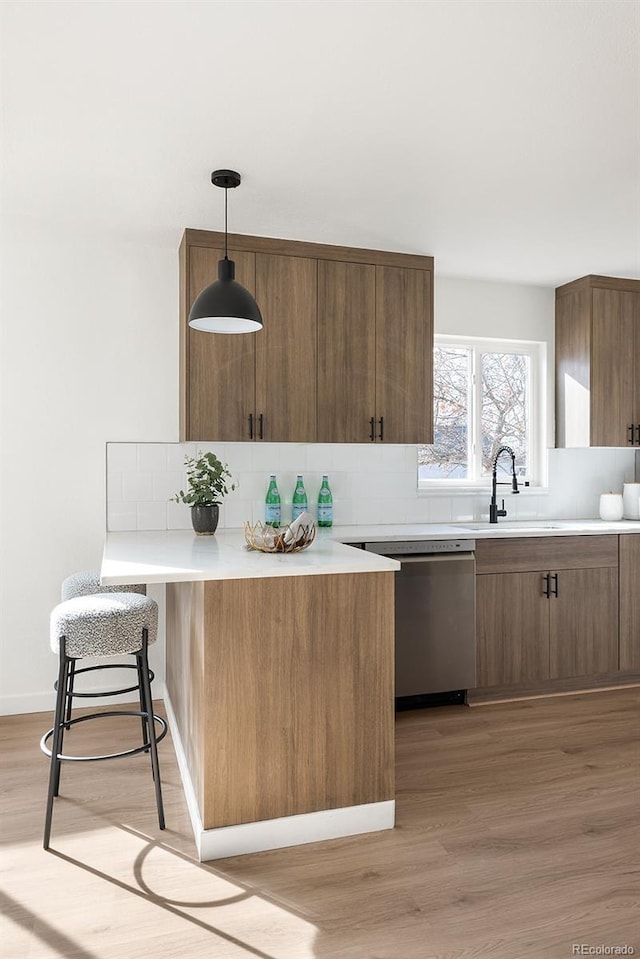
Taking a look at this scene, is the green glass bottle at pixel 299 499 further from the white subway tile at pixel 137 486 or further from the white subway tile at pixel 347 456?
the white subway tile at pixel 137 486

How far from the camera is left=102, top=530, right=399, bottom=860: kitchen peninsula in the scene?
2.20m

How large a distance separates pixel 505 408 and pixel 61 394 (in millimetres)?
2814

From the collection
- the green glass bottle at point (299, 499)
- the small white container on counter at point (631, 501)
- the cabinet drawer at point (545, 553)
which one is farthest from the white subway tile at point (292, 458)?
the small white container on counter at point (631, 501)

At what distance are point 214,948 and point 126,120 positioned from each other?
263cm

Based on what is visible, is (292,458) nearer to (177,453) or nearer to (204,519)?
(177,453)

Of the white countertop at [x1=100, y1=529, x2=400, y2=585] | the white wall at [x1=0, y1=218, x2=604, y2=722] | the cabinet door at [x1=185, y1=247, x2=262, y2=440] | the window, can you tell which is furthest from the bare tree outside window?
the white wall at [x1=0, y1=218, x2=604, y2=722]

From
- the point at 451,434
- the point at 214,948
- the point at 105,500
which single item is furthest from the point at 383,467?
the point at 214,948

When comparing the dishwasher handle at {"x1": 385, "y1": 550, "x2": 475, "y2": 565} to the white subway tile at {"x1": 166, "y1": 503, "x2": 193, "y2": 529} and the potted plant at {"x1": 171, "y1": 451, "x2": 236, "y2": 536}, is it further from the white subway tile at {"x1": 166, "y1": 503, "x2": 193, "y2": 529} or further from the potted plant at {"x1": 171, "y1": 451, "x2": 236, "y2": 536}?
the white subway tile at {"x1": 166, "y1": 503, "x2": 193, "y2": 529}

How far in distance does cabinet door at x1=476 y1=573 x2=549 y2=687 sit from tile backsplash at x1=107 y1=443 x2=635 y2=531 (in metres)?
0.70

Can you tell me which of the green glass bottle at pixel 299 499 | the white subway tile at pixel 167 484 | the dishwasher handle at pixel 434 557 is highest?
the white subway tile at pixel 167 484

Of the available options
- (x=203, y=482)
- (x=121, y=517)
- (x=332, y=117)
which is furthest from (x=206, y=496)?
(x=332, y=117)

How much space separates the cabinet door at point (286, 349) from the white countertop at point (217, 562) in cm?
79

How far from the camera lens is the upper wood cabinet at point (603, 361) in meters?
4.26

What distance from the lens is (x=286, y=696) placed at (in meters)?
2.28
